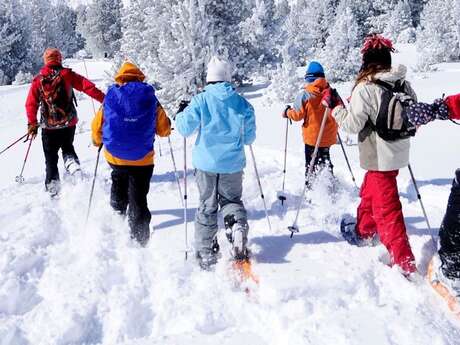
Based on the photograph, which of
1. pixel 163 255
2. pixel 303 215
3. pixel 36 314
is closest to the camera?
pixel 36 314

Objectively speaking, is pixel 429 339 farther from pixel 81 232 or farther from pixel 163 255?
pixel 81 232

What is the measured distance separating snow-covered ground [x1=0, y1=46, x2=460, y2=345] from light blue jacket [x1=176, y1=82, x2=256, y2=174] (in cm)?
96

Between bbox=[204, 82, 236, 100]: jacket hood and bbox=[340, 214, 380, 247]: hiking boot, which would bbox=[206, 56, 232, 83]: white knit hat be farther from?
bbox=[340, 214, 380, 247]: hiking boot

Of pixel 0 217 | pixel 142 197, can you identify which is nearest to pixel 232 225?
pixel 142 197

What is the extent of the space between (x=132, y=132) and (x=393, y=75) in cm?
255

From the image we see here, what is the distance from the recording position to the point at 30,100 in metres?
5.93

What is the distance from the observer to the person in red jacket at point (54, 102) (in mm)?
5875

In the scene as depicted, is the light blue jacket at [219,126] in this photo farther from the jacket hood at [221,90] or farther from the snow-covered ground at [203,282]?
the snow-covered ground at [203,282]

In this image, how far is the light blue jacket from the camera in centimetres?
393

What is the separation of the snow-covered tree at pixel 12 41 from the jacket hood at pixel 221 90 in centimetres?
4459

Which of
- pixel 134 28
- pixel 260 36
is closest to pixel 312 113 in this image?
pixel 260 36

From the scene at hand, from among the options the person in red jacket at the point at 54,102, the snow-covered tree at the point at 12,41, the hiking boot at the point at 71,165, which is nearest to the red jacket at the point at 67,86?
the person in red jacket at the point at 54,102

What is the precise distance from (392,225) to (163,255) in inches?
87.4

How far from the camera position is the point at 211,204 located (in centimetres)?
419
